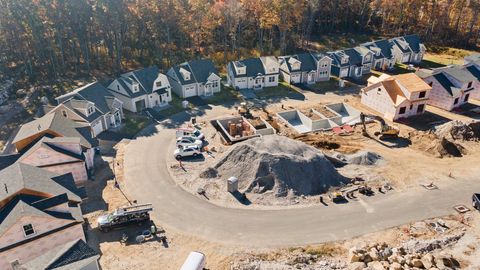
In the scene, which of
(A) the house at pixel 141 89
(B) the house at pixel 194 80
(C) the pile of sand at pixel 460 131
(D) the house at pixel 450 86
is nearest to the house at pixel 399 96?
(D) the house at pixel 450 86

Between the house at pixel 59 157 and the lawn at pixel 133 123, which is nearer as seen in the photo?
the house at pixel 59 157

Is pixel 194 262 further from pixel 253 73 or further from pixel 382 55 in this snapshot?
pixel 382 55

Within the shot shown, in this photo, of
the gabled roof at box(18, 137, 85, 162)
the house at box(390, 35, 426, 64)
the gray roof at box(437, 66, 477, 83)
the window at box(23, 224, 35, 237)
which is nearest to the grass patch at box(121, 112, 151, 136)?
the gabled roof at box(18, 137, 85, 162)

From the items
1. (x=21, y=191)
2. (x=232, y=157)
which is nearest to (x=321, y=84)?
(x=232, y=157)

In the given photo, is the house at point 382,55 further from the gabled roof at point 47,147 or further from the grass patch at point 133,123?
the gabled roof at point 47,147

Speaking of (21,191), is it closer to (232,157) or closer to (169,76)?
(232,157)

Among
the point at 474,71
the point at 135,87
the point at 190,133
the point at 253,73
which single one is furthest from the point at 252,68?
the point at 474,71
